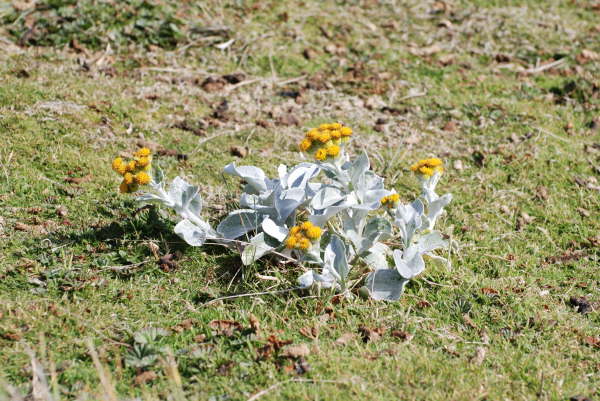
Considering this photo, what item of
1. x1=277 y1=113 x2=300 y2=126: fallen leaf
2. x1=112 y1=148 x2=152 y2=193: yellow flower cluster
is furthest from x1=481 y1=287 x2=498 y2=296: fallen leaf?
x1=277 y1=113 x2=300 y2=126: fallen leaf

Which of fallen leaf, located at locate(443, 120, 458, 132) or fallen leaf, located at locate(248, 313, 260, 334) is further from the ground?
fallen leaf, located at locate(248, 313, 260, 334)

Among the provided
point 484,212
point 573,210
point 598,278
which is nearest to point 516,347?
point 598,278

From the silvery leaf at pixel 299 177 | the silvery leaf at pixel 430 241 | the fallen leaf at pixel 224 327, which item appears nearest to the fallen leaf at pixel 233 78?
the silvery leaf at pixel 299 177

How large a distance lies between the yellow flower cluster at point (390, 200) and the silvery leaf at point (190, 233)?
113cm

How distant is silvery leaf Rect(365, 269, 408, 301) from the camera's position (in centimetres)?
348

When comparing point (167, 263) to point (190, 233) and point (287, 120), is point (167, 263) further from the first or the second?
point (287, 120)

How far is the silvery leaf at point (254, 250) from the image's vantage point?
357 cm

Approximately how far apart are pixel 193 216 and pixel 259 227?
0.43m

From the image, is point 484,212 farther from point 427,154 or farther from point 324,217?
point 324,217

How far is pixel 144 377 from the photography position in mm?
2891

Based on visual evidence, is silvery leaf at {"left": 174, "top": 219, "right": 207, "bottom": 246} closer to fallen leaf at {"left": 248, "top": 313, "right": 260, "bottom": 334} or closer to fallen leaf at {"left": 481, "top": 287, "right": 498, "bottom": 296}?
fallen leaf at {"left": 248, "top": 313, "right": 260, "bottom": 334}

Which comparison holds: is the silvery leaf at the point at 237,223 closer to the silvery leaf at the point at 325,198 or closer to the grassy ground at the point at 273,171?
the grassy ground at the point at 273,171

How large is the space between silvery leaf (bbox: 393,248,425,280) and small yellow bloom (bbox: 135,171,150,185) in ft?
4.85

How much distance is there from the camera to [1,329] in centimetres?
308
